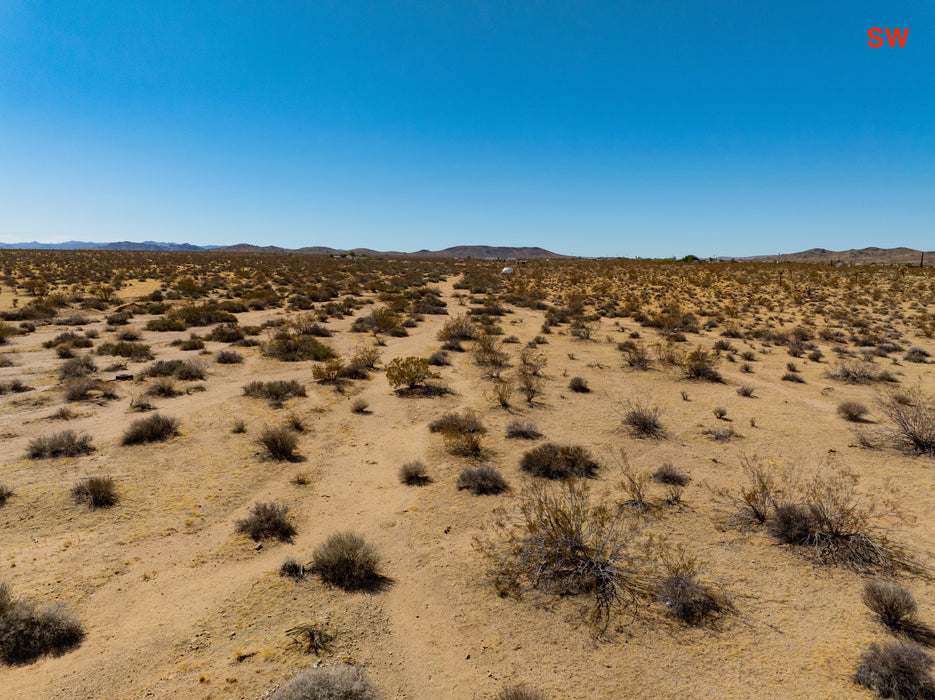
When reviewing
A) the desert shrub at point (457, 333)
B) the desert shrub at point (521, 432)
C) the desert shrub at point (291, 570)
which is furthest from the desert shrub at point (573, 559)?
the desert shrub at point (457, 333)

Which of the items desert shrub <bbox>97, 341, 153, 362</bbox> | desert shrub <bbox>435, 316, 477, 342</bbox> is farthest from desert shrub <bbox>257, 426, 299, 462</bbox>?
desert shrub <bbox>435, 316, 477, 342</bbox>

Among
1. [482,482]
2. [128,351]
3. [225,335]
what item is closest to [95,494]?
[482,482]

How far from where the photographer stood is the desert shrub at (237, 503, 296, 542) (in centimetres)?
583

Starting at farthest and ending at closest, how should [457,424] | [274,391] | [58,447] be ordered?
[274,391] < [457,424] < [58,447]

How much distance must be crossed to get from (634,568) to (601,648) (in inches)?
46.6

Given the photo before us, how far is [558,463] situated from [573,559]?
8.10 feet

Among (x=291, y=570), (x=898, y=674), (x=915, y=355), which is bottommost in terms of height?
(x=291, y=570)

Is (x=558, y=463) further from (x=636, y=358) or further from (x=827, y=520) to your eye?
(x=636, y=358)

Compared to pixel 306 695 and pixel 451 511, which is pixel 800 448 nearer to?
pixel 451 511

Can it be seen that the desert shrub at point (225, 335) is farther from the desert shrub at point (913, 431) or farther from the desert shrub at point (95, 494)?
the desert shrub at point (913, 431)

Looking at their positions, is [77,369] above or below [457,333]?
below

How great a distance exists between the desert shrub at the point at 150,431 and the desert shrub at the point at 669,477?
360 inches

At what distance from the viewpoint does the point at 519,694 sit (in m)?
3.46

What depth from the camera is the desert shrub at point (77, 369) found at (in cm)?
1178
